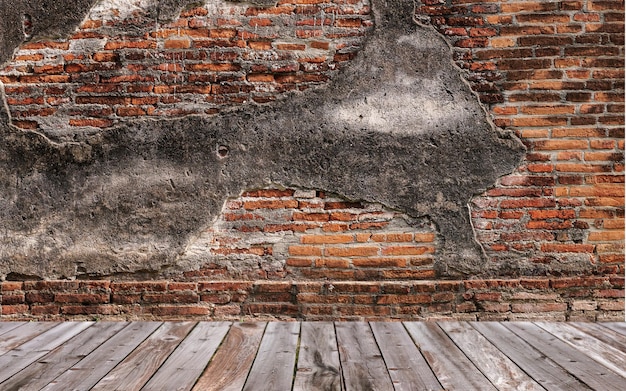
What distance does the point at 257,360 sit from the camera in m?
2.29

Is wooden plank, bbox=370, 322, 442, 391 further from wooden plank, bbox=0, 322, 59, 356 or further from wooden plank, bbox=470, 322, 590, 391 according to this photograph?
wooden plank, bbox=0, 322, 59, 356

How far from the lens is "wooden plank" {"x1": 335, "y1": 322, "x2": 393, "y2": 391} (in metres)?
2.00

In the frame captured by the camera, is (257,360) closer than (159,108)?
Yes

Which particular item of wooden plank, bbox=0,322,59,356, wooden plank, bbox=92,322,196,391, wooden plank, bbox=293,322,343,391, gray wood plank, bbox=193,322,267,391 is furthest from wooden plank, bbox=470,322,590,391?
wooden plank, bbox=0,322,59,356

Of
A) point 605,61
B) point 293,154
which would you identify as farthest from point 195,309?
point 605,61

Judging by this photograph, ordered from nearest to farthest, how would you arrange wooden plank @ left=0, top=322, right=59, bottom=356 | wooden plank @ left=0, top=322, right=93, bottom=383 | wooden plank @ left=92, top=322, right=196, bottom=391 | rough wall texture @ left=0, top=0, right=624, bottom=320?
wooden plank @ left=92, top=322, right=196, bottom=391 < wooden plank @ left=0, top=322, right=93, bottom=383 < wooden plank @ left=0, top=322, right=59, bottom=356 < rough wall texture @ left=0, top=0, right=624, bottom=320

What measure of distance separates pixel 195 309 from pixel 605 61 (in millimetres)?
2805

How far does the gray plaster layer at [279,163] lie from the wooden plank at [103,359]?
38cm

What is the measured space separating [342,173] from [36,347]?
181cm

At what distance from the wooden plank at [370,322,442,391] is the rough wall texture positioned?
0.88ft

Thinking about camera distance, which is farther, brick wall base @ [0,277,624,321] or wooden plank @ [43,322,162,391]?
brick wall base @ [0,277,624,321]

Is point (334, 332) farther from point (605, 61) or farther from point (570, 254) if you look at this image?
point (605, 61)

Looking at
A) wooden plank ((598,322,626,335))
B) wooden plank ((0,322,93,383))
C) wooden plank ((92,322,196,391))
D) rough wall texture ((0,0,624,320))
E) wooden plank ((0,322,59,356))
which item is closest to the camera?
wooden plank ((92,322,196,391))

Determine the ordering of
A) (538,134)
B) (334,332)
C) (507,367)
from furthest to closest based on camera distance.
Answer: (538,134) → (334,332) → (507,367)
